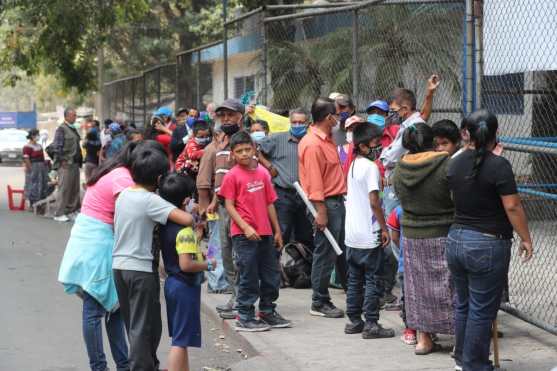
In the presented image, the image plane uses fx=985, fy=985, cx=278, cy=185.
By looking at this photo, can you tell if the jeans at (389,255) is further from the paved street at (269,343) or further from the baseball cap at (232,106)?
the baseball cap at (232,106)

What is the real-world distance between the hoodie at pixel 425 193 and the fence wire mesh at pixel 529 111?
0.64 meters

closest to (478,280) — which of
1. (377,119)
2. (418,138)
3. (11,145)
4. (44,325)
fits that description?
(418,138)

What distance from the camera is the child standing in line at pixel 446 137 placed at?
7.01m

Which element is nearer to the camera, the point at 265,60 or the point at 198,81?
the point at 265,60

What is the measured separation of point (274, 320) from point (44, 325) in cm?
214

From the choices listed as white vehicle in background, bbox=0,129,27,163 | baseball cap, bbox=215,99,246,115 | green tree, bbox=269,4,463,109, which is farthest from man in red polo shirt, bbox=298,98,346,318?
white vehicle in background, bbox=0,129,27,163

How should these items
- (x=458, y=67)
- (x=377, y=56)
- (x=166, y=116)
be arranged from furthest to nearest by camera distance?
(x=166, y=116)
(x=377, y=56)
(x=458, y=67)

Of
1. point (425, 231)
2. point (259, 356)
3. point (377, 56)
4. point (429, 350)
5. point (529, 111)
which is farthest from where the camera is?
point (529, 111)

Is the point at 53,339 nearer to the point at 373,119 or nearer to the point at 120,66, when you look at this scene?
the point at 373,119

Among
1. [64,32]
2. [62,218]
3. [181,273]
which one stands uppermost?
[64,32]

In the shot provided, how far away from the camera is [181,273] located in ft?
20.0

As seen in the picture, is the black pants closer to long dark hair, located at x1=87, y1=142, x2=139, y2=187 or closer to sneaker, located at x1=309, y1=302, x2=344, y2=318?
long dark hair, located at x1=87, y1=142, x2=139, y2=187

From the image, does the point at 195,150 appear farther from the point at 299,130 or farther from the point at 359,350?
the point at 359,350

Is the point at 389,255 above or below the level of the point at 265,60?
below
